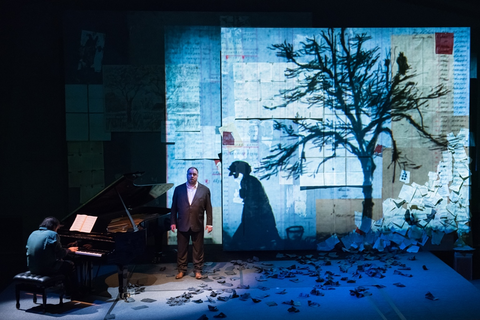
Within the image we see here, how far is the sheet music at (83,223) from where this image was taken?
5016 millimetres

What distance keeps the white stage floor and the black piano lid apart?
0.91 metres

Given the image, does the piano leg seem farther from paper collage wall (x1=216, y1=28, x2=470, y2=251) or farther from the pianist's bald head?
paper collage wall (x1=216, y1=28, x2=470, y2=251)

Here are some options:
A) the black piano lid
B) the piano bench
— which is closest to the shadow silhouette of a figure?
the black piano lid

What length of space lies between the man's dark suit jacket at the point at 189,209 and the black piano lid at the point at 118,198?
1.15ft

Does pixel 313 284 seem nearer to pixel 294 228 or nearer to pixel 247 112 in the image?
pixel 294 228

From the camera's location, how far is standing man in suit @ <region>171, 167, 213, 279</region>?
5613 mm

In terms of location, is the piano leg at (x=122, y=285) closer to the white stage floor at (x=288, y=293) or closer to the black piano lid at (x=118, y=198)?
the white stage floor at (x=288, y=293)

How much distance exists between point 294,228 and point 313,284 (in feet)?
4.82

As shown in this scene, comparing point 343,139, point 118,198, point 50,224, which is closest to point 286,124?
point 343,139

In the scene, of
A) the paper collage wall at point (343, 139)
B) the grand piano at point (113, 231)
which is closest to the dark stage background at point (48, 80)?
the paper collage wall at point (343, 139)

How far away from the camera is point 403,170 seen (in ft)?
22.1

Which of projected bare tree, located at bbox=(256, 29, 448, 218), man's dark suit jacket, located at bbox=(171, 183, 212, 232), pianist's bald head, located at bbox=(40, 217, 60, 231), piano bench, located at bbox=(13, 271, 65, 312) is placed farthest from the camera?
projected bare tree, located at bbox=(256, 29, 448, 218)

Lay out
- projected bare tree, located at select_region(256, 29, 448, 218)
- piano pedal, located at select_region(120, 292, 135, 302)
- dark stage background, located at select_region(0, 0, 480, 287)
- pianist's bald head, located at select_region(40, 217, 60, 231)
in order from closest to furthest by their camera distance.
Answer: pianist's bald head, located at select_region(40, 217, 60, 231) < piano pedal, located at select_region(120, 292, 135, 302) < projected bare tree, located at select_region(256, 29, 448, 218) < dark stage background, located at select_region(0, 0, 480, 287)

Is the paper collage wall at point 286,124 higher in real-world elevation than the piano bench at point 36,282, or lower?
higher
